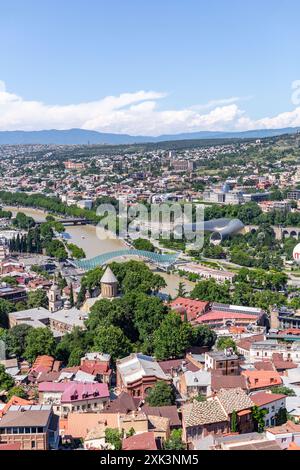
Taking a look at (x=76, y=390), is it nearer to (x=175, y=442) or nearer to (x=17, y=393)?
(x=17, y=393)

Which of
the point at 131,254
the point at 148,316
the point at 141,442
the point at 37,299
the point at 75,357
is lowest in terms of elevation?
the point at 131,254

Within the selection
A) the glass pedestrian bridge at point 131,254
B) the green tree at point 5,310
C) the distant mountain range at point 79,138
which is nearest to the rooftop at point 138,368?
the green tree at point 5,310

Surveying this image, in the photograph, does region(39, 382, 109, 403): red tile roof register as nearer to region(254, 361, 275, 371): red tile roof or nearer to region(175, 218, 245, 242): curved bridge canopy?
region(254, 361, 275, 371): red tile roof

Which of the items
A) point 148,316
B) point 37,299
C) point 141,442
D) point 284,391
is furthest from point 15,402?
point 37,299

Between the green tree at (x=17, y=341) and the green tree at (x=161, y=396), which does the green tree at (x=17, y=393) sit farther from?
the green tree at (x=17, y=341)

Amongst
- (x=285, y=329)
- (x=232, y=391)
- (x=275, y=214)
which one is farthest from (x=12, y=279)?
(x=275, y=214)

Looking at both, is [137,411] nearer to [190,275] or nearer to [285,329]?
[285,329]

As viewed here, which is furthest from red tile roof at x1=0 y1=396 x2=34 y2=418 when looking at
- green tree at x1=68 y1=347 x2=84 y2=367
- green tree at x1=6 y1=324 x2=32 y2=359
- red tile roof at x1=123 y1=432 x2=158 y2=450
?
green tree at x1=6 y1=324 x2=32 y2=359
